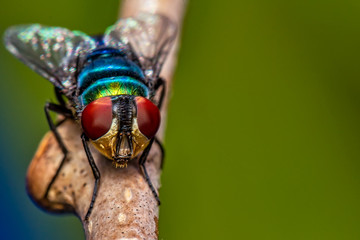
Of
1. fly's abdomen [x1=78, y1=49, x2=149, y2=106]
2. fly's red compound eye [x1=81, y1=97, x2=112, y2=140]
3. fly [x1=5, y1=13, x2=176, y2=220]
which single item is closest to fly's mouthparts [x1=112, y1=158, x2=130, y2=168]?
fly [x1=5, y1=13, x2=176, y2=220]

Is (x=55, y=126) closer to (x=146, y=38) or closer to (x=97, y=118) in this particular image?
(x=97, y=118)

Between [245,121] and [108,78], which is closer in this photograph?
[108,78]

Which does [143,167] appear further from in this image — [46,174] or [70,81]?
[70,81]

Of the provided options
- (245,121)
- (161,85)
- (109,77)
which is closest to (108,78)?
(109,77)

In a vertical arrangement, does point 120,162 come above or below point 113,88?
below

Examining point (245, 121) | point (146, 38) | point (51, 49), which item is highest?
point (146, 38)

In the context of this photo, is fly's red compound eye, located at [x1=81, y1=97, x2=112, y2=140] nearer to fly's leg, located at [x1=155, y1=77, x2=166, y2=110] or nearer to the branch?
the branch

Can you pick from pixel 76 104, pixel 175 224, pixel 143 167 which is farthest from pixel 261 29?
pixel 143 167
